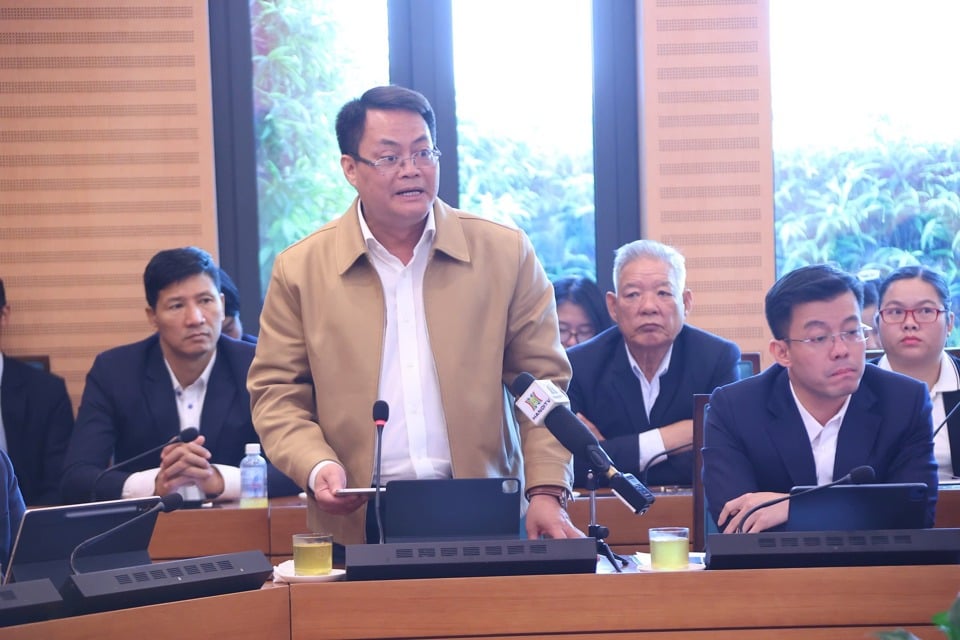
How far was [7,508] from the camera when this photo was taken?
275cm

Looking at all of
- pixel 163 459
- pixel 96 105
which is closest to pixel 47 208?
pixel 96 105

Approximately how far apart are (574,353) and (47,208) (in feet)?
7.85

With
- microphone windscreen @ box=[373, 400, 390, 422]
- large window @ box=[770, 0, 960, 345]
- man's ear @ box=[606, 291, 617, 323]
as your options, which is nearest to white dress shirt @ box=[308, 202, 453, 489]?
microphone windscreen @ box=[373, 400, 390, 422]

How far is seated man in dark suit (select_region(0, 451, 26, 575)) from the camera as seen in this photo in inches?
108

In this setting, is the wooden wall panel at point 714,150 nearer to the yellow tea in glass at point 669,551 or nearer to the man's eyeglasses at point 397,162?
the man's eyeglasses at point 397,162

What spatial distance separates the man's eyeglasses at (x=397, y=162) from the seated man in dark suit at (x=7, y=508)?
1.08 m

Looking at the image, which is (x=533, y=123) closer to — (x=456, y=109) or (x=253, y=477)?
Result: (x=456, y=109)

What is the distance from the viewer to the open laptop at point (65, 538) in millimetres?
2107

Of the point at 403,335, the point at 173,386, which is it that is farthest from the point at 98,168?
the point at 403,335

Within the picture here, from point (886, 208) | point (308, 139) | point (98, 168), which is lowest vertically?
point (886, 208)

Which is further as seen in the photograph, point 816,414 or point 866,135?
point 866,135

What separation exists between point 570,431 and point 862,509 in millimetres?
573

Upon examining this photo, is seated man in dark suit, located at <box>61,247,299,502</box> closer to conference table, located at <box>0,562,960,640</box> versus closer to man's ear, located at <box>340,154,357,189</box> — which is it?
man's ear, located at <box>340,154,357,189</box>

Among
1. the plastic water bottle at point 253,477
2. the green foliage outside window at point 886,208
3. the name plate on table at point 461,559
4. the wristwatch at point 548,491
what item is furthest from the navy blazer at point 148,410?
the green foliage outside window at point 886,208
